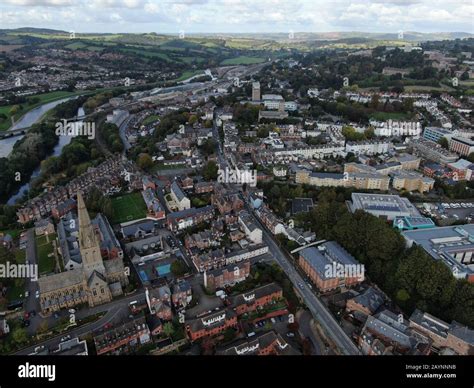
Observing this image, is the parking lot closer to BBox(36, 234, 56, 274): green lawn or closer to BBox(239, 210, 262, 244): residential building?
BBox(239, 210, 262, 244): residential building

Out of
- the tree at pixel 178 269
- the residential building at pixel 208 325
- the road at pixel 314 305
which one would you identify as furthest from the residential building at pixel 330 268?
the tree at pixel 178 269

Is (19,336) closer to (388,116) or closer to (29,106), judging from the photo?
(388,116)

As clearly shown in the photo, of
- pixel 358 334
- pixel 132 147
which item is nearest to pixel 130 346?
pixel 358 334

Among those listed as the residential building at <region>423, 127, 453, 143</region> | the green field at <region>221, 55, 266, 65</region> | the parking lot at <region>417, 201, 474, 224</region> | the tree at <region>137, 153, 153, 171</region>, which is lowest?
the parking lot at <region>417, 201, 474, 224</region>

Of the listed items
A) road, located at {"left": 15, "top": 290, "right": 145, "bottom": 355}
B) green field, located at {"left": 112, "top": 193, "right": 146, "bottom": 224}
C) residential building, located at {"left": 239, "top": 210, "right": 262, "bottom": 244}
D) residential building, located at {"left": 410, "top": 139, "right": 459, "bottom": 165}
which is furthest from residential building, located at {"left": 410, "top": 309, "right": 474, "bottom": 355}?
residential building, located at {"left": 410, "top": 139, "right": 459, "bottom": 165}

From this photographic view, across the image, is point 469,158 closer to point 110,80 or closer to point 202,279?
point 202,279

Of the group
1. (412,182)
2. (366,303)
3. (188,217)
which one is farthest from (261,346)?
(412,182)

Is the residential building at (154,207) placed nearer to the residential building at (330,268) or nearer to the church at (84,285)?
the church at (84,285)
